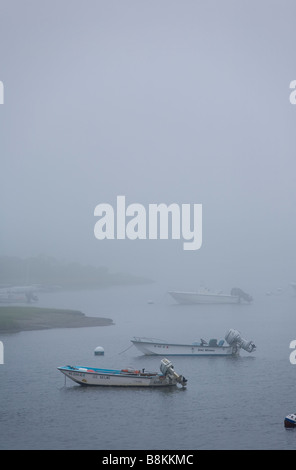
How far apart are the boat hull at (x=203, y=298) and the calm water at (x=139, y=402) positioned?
83.2 m

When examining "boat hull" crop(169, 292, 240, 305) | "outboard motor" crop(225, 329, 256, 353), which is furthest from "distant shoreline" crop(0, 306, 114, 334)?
"boat hull" crop(169, 292, 240, 305)

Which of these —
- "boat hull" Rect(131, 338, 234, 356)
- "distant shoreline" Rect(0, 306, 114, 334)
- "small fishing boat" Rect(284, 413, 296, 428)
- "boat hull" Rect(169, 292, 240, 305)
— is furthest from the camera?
"boat hull" Rect(169, 292, 240, 305)

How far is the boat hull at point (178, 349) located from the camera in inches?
3492

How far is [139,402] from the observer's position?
64.7 m

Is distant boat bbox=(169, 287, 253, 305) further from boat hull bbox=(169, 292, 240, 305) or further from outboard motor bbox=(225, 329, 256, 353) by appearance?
outboard motor bbox=(225, 329, 256, 353)

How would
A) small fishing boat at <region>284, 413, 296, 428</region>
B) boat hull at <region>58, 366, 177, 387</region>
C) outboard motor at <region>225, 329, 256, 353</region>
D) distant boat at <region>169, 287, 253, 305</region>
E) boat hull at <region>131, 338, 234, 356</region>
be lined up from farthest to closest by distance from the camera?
distant boat at <region>169, 287, 253, 305</region>
outboard motor at <region>225, 329, 256, 353</region>
boat hull at <region>131, 338, 234, 356</region>
boat hull at <region>58, 366, 177, 387</region>
small fishing boat at <region>284, 413, 296, 428</region>

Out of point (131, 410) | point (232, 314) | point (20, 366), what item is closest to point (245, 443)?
point (131, 410)

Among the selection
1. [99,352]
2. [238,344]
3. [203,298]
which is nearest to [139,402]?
[99,352]

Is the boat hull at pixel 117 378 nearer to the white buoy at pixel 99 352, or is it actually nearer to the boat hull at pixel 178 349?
the boat hull at pixel 178 349

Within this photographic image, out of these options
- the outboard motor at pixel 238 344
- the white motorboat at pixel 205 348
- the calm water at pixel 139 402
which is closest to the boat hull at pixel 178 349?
the white motorboat at pixel 205 348

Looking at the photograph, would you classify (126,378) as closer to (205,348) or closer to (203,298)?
(205,348)

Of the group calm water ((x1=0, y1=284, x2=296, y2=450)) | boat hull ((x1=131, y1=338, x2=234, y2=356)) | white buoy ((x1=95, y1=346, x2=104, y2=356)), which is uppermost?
boat hull ((x1=131, y1=338, x2=234, y2=356))

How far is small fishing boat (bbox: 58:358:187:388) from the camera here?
6919 centimetres

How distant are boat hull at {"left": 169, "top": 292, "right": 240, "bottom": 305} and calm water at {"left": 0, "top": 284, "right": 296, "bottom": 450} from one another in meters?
83.2
